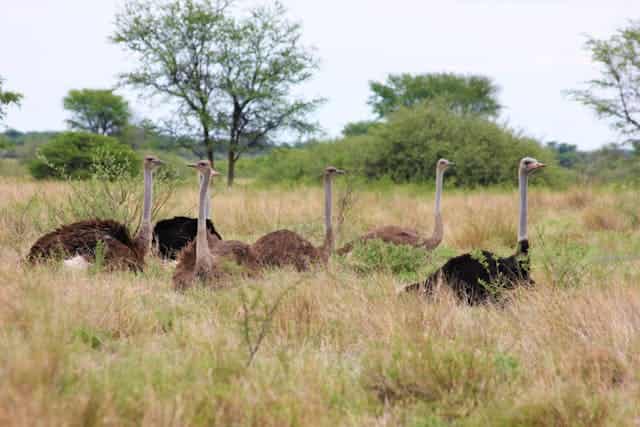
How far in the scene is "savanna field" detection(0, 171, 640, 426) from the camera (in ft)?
9.96

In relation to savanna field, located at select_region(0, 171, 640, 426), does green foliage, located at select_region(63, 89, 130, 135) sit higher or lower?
higher

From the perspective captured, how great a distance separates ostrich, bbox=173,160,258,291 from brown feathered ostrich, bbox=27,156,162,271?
49 cm

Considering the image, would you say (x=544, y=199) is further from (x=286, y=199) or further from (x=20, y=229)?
(x=20, y=229)

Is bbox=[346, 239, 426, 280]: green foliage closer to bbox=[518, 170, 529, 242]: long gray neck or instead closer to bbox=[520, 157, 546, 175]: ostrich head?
bbox=[518, 170, 529, 242]: long gray neck

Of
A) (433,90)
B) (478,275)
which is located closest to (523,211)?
(478,275)

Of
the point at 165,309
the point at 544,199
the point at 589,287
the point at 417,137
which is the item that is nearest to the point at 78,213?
the point at 165,309

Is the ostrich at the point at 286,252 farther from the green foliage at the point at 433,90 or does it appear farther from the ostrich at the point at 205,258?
the green foliage at the point at 433,90

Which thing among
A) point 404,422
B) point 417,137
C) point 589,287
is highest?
point 417,137

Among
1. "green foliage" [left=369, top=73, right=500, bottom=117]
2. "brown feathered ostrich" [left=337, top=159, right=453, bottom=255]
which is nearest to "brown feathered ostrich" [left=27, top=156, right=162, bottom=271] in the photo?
"brown feathered ostrich" [left=337, top=159, right=453, bottom=255]

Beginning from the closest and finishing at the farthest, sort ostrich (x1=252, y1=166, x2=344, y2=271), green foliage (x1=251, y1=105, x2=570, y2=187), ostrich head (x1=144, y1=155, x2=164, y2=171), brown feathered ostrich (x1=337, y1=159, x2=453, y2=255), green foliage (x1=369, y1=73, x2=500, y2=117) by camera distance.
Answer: ostrich (x1=252, y1=166, x2=344, y2=271) → ostrich head (x1=144, y1=155, x2=164, y2=171) → brown feathered ostrich (x1=337, y1=159, x2=453, y2=255) → green foliage (x1=251, y1=105, x2=570, y2=187) → green foliage (x1=369, y1=73, x2=500, y2=117)

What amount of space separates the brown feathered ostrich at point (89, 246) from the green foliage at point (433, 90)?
35981 mm

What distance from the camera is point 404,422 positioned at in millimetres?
3326

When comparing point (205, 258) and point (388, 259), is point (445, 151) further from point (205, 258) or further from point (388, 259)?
point (205, 258)

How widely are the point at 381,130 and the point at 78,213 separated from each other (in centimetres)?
1614
